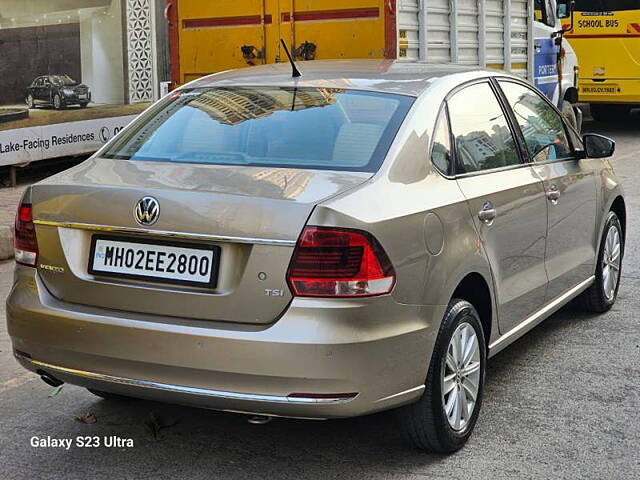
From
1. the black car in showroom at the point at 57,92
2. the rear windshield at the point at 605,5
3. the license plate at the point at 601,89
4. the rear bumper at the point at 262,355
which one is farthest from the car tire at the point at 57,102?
the rear windshield at the point at 605,5

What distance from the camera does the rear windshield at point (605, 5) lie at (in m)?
18.2

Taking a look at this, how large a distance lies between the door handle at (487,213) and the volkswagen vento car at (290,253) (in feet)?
0.04

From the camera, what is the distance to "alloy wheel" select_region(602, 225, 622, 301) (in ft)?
21.7

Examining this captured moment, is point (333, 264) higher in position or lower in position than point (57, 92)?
lower

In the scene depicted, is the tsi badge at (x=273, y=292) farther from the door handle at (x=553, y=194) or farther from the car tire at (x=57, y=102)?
the car tire at (x=57, y=102)

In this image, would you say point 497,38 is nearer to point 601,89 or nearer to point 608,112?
point 601,89

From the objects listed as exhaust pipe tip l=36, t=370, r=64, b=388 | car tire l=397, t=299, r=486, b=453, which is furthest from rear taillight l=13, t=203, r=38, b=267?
car tire l=397, t=299, r=486, b=453

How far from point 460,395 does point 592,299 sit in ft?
8.08

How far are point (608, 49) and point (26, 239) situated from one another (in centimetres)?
1580

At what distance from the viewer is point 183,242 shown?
12.8 ft

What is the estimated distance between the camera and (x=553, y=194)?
550 cm

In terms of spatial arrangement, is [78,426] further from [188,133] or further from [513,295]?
[513,295]

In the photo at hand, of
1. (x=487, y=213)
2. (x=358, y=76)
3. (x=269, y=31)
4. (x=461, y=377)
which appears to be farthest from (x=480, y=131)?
(x=269, y=31)

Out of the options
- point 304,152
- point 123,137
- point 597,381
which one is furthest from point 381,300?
point 597,381
